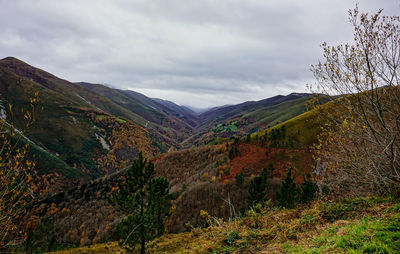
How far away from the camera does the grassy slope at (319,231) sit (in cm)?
451

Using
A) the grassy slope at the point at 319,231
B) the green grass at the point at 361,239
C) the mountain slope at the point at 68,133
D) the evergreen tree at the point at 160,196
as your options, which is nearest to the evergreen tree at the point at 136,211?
the evergreen tree at the point at 160,196

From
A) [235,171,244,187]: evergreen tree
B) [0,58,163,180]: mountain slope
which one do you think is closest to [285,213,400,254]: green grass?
[235,171,244,187]: evergreen tree

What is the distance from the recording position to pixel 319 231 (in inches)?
227

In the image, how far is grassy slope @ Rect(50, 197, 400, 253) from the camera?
451cm

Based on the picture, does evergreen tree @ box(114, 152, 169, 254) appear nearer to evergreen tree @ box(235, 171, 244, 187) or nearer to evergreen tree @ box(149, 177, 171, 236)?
evergreen tree @ box(149, 177, 171, 236)

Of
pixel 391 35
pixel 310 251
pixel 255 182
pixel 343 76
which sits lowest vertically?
pixel 255 182

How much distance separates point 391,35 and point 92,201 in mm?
64269

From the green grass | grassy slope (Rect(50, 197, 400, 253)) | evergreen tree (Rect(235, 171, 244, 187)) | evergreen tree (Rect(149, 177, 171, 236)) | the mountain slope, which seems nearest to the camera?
the green grass

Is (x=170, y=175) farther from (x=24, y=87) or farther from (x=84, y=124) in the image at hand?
(x=24, y=87)

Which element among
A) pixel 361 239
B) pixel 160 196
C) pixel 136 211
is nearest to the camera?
pixel 361 239

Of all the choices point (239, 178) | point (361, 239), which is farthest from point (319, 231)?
point (239, 178)

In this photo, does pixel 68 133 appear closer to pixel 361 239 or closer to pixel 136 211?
pixel 136 211

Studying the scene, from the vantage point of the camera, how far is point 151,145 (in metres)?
150

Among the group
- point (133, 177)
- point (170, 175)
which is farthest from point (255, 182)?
point (170, 175)
